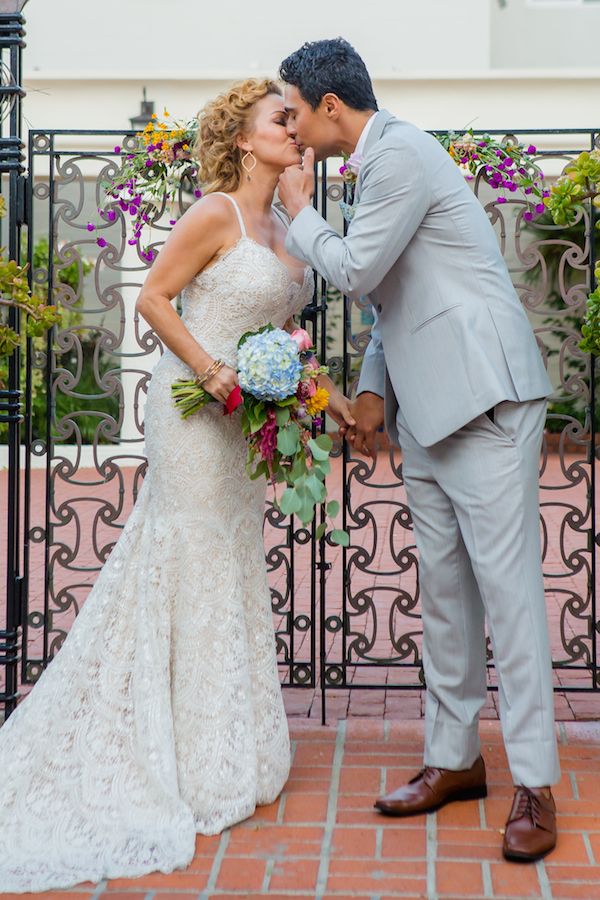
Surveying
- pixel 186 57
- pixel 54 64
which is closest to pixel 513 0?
pixel 186 57

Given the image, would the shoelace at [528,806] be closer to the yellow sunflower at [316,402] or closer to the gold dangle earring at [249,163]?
the yellow sunflower at [316,402]

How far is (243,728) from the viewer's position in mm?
3605

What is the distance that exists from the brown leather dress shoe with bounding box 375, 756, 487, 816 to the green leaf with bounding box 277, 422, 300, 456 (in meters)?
1.14

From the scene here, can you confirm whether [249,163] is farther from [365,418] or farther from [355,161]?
[365,418]

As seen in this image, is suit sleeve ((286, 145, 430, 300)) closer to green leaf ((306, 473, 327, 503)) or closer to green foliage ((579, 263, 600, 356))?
green leaf ((306, 473, 327, 503))

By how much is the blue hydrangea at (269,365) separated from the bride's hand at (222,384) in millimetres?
68

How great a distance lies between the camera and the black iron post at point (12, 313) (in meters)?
4.42

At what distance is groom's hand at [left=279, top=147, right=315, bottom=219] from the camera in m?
3.55

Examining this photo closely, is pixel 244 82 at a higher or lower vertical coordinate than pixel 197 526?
higher

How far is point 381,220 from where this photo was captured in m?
3.29

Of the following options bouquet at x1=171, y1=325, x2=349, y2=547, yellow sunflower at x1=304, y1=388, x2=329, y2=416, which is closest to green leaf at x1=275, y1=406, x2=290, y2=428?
bouquet at x1=171, y1=325, x2=349, y2=547

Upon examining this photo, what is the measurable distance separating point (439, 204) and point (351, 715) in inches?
89.3

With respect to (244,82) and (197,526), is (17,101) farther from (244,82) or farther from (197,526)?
(197,526)

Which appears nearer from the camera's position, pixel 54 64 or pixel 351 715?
pixel 351 715
